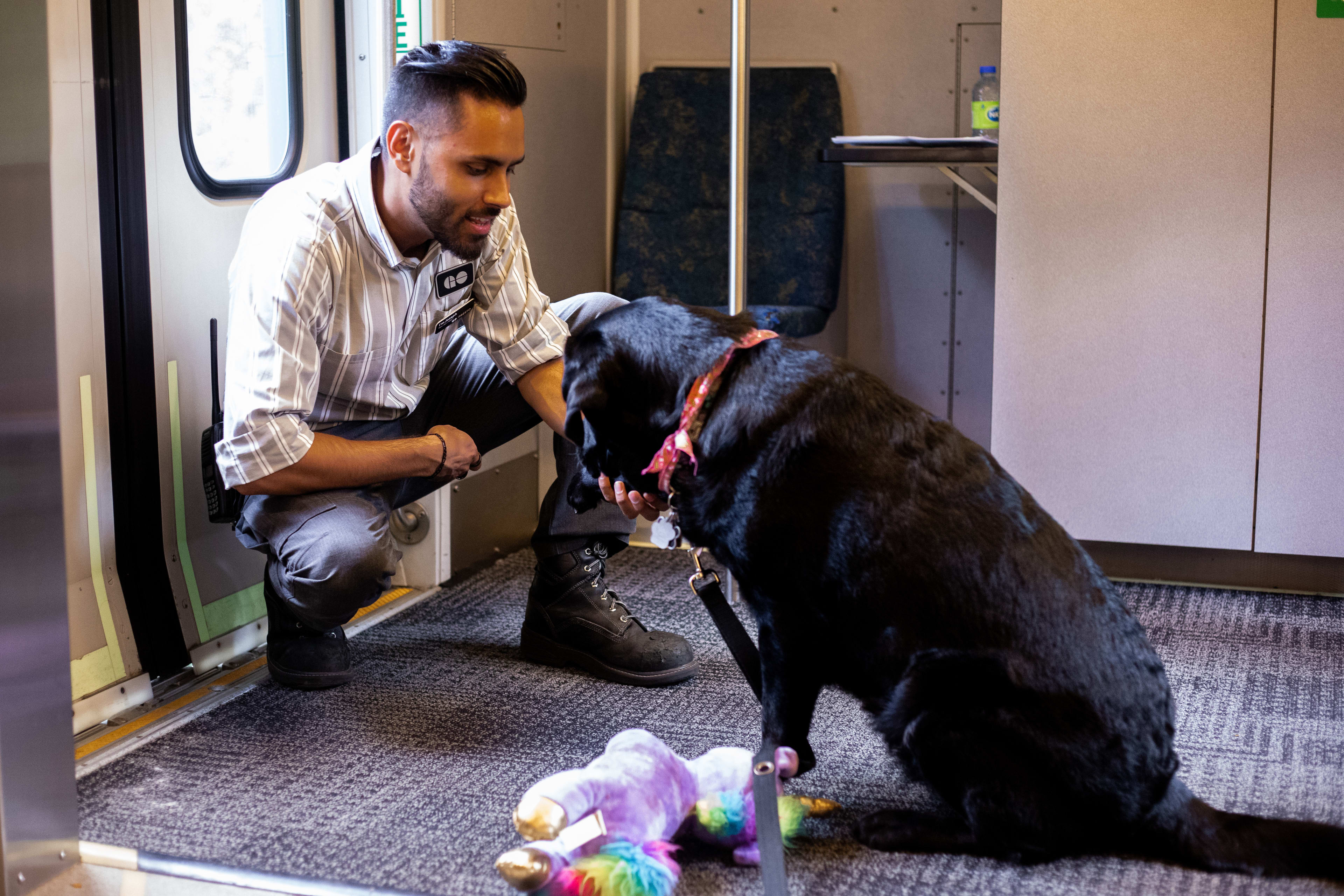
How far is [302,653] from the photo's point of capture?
7.28 ft

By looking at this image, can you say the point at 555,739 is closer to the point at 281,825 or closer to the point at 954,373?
the point at 281,825

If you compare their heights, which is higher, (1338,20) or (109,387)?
(1338,20)

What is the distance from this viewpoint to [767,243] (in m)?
3.67

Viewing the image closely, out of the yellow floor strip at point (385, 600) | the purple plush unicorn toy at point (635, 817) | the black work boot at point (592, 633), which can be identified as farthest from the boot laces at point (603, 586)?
the purple plush unicorn toy at point (635, 817)

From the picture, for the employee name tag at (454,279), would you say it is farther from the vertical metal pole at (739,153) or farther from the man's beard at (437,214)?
the vertical metal pole at (739,153)

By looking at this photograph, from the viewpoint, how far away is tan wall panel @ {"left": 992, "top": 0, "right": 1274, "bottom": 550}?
2.67 m

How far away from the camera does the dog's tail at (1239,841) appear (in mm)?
1418

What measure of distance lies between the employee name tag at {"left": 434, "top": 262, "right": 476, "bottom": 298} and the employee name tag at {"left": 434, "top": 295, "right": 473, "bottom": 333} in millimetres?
38

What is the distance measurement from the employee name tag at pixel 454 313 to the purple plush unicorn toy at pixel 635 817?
0.97 m

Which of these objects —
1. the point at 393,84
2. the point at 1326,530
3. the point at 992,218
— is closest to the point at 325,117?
the point at 393,84

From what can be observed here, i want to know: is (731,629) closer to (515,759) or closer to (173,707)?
(515,759)

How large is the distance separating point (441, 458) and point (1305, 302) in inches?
75.4

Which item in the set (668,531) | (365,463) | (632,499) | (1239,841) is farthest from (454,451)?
(1239,841)

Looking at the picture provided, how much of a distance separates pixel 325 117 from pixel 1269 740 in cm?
225
